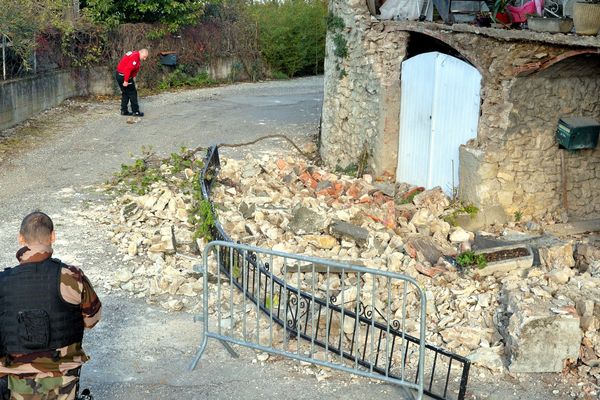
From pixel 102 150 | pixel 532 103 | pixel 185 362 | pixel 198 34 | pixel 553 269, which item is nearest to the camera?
pixel 185 362

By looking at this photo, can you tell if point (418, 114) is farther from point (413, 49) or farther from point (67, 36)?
point (67, 36)

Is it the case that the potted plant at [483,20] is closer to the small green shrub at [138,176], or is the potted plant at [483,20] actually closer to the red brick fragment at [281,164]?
the red brick fragment at [281,164]

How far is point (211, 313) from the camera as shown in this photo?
26.9ft

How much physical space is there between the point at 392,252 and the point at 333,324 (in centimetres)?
227

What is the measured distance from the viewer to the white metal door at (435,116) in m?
11.8

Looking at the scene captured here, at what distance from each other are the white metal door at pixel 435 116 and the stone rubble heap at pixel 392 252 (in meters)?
0.38

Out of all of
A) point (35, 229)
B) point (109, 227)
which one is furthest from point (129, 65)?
point (35, 229)

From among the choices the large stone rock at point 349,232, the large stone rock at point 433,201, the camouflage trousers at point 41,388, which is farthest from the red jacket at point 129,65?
the camouflage trousers at point 41,388

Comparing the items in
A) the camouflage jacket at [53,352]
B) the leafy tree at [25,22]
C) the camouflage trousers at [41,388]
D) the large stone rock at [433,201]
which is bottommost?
the large stone rock at [433,201]

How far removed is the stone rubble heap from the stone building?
551 millimetres

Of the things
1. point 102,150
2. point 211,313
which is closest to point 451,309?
point 211,313

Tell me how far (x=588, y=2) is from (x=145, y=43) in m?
14.9

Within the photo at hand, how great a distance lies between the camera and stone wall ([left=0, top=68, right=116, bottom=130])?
16.2 meters

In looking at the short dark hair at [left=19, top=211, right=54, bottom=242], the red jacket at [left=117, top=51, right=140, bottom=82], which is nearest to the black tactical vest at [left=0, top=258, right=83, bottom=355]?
the short dark hair at [left=19, top=211, right=54, bottom=242]
